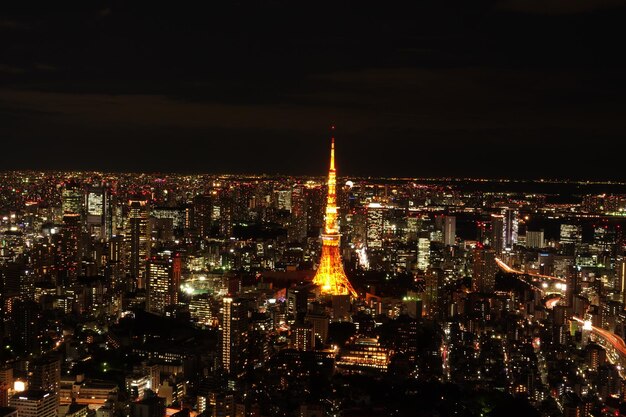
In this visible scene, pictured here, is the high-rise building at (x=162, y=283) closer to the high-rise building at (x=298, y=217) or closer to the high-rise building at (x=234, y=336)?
the high-rise building at (x=234, y=336)

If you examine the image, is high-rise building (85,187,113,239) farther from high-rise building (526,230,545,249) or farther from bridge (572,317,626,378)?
high-rise building (526,230,545,249)

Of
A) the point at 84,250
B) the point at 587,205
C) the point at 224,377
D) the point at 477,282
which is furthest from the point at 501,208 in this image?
the point at 224,377

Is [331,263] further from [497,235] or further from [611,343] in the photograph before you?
[497,235]

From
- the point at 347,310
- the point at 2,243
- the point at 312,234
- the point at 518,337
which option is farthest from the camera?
the point at 312,234

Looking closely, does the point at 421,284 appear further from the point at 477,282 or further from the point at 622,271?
the point at 622,271

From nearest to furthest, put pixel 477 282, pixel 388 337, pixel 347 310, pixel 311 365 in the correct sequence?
pixel 311 365 < pixel 388 337 < pixel 347 310 < pixel 477 282

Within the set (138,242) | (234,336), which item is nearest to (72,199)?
(138,242)
